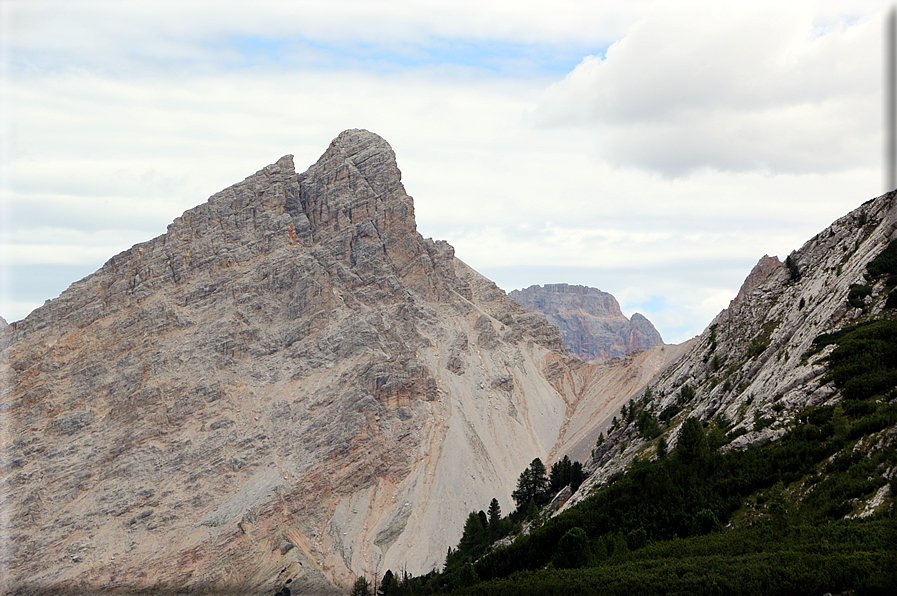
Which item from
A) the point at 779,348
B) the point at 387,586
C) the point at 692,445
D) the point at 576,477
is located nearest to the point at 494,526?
the point at 576,477

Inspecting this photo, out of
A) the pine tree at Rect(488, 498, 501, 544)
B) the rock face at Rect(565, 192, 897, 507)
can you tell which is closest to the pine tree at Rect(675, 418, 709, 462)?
the rock face at Rect(565, 192, 897, 507)

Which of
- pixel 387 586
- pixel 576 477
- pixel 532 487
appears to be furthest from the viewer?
pixel 532 487

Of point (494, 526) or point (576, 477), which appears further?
point (494, 526)

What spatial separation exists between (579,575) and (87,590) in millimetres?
157384

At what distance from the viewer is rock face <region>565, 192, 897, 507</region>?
3398 inches

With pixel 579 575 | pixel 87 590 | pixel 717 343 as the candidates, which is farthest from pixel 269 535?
pixel 579 575

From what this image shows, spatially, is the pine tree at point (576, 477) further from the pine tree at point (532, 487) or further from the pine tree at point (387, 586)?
the pine tree at point (387, 586)

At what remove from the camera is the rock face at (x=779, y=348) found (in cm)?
8631

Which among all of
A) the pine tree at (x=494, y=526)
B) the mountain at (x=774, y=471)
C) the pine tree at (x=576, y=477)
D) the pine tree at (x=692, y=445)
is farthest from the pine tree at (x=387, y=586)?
the pine tree at (x=692, y=445)

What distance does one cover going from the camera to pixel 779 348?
10462 centimetres

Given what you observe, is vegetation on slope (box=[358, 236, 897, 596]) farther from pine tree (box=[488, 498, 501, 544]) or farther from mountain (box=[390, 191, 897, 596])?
pine tree (box=[488, 498, 501, 544])

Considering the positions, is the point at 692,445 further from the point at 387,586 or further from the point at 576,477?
the point at 387,586

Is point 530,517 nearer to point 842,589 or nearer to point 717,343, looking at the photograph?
point 717,343

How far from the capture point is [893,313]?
87.6 meters
